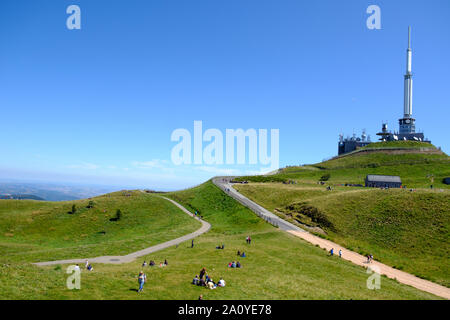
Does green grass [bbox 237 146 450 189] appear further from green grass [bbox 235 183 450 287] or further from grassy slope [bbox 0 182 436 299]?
grassy slope [bbox 0 182 436 299]

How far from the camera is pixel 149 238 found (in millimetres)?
49812

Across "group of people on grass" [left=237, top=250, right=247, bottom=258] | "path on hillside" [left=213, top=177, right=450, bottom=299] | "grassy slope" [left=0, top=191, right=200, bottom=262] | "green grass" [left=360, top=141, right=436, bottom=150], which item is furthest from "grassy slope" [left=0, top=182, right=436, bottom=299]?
"green grass" [left=360, top=141, right=436, bottom=150]

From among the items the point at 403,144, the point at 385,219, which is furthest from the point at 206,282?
the point at 403,144

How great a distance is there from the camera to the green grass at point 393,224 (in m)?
41.2

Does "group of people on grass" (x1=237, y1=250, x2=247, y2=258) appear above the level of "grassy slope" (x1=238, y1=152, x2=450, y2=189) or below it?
below

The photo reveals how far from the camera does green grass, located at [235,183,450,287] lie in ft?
135

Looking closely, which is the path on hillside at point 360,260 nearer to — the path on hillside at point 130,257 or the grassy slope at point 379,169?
the path on hillside at point 130,257

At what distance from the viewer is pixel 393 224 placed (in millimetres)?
51906

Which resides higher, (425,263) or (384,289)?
(384,289)

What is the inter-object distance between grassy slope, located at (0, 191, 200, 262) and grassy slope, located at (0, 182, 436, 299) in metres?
11.1
